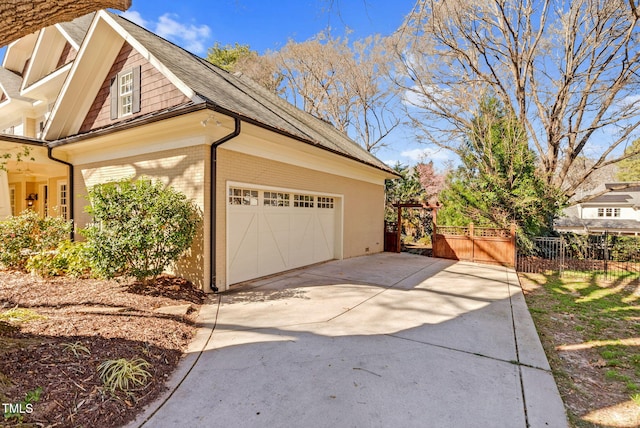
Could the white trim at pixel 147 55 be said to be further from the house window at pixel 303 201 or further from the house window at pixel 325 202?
the house window at pixel 325 202

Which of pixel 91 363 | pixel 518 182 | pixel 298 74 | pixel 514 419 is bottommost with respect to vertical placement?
pixel 514 419

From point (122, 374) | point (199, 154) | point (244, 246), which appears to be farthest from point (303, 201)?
point (122, 374)

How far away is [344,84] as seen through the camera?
2177cm

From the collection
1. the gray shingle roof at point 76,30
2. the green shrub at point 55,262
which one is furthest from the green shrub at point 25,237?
the gray shingle roof at point 76,30

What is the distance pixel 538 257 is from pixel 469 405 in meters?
10.6

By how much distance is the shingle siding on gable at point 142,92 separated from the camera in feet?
22.5

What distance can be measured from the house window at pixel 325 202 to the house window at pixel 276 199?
1749 millimetres

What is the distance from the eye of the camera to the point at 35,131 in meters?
14.2

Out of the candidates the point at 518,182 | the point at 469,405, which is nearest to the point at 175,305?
the point at 469,405

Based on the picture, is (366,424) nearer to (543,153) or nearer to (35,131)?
(543,153)

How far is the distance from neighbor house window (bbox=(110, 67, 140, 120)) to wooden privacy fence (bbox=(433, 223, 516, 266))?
11.2 meters

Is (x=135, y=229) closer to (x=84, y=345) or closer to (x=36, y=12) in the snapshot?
(x=84, y=345)

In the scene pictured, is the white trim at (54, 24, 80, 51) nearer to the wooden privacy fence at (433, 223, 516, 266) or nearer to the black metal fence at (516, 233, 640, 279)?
the wooden privacy fence at (433, 223, 516, 266)

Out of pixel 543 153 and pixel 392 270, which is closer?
pixel 392 270
